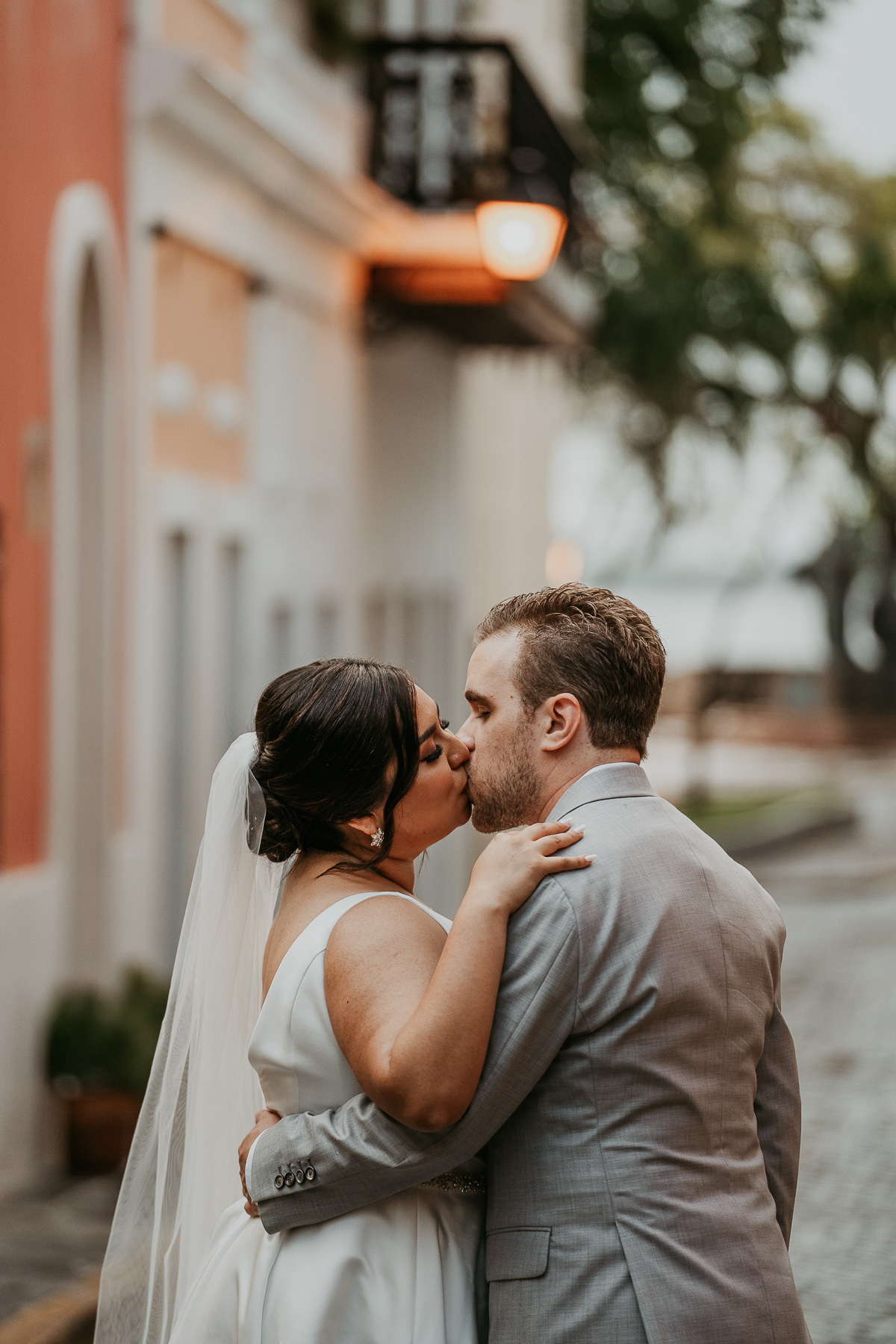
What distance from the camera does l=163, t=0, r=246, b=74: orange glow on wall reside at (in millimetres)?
8656

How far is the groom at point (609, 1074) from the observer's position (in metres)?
2.40

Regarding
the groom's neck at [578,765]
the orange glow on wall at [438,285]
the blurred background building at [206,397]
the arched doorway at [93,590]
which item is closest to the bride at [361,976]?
the groom's neck at [578,765]

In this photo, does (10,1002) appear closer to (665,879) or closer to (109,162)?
(109,162)

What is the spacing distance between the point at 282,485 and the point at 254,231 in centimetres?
152

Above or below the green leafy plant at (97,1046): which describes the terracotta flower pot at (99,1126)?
below

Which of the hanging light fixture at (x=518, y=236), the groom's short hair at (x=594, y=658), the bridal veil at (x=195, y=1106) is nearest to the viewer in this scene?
the groom's short hair at (x=594, y=658)

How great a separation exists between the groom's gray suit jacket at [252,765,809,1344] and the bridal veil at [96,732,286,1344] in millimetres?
752

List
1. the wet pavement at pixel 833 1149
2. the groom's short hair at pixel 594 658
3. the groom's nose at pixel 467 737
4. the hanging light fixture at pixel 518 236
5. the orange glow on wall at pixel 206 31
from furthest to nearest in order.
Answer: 1. the hanging light fixture at pixel 518 236
2. the orange glow on wall at pixel 206 31
3. the wet pavement at pixel 833 1149
4. the groom's nose at pixel 467 737
5. the groom's short hair at pixel 594 658

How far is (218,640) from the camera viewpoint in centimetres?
980

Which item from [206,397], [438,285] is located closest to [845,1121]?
[206,397]

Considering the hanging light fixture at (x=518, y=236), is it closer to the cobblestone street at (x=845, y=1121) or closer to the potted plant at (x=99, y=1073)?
the cobblestone street at (x=845, y=1121)

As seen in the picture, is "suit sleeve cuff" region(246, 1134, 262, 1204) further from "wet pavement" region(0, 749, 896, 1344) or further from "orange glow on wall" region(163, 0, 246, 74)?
"orange glow on wall" region(163, 0, 246, 74)

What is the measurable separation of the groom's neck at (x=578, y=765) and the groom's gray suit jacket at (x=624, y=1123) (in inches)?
3.2

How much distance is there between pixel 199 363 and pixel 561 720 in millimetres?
6896
